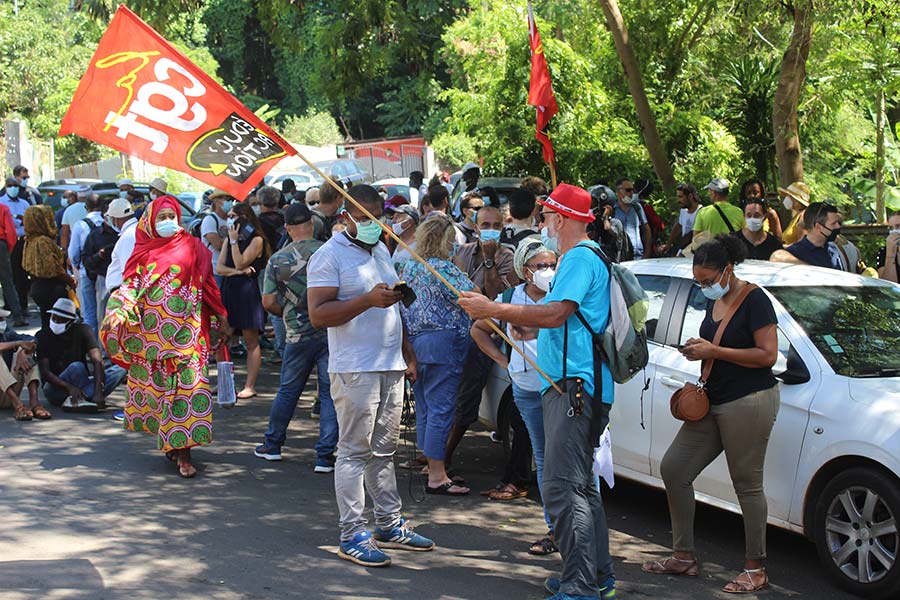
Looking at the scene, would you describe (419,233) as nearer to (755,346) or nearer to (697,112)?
(755,346)

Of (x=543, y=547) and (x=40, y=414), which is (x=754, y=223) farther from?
(x=40, y=414)

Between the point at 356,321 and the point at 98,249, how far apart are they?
279 inches

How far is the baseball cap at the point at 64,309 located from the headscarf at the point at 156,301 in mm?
2556

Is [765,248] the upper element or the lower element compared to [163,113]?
lower

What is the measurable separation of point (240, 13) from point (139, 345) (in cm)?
5182

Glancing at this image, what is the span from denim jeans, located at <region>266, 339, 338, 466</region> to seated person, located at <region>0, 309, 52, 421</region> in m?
2.75

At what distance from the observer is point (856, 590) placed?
231 inches

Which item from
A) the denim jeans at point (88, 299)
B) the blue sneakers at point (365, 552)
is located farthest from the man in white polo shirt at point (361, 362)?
the denim jeans at point (88, 299)

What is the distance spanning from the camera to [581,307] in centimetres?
543

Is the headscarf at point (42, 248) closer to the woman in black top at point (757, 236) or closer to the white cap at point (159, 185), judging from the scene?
the white cap at point (159, 185)

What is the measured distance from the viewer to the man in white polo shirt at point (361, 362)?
6266mm

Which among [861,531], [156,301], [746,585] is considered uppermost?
[156,301]

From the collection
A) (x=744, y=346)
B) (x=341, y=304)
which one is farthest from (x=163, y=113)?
(x=744, y=346)

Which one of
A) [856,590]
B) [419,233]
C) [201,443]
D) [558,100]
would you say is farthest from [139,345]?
[558,100]
